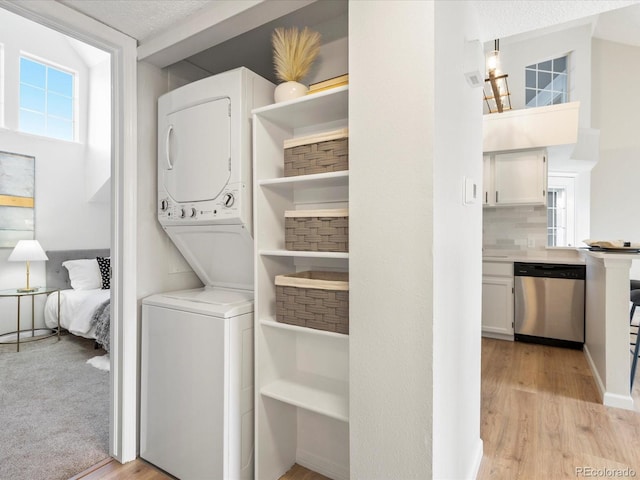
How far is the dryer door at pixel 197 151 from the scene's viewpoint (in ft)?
5.73

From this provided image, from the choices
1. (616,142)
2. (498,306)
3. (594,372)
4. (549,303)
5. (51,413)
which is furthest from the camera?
Answer: (616,142)

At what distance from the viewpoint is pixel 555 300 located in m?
3.73

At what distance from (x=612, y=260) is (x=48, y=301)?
5.57m

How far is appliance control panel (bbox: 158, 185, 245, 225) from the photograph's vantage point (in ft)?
5.59

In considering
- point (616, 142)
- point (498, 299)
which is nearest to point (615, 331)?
point (498, 299)

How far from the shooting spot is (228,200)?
1720 millimetres

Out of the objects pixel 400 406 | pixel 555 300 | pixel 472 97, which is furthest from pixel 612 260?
pixel 400 406

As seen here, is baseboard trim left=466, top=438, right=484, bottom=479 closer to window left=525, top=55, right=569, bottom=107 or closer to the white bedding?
the white bedding

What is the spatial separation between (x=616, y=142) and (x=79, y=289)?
7.09 m

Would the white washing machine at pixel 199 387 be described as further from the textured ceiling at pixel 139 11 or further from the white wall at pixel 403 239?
the textured ceiling at pixel 139 11

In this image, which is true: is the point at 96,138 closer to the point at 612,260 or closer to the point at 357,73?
the point at 357,73

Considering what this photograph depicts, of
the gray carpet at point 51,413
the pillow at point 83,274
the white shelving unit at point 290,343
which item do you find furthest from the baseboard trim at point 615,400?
the pillow at point 83,274

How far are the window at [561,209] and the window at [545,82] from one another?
108 cm

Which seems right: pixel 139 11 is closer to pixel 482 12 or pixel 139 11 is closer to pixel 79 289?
pixel 482 12
